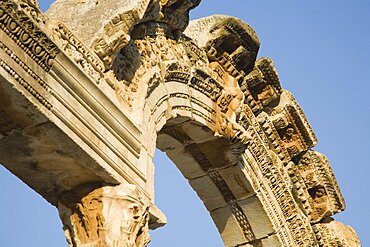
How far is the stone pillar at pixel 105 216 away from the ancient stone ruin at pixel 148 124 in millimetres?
11

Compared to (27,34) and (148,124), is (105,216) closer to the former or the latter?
(148,124)

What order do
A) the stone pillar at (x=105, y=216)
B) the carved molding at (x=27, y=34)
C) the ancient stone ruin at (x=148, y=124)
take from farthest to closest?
the stone pillar at (x=105, y=216) < the ancient stone ruin at (x=148, y=124) < the carved molding at (x=27, y=34)

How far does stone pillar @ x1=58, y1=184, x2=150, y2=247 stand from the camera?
7.46 m

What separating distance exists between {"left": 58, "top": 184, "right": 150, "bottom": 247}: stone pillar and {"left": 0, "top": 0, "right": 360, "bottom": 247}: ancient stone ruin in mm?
11

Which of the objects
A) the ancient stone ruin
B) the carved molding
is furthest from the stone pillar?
the carved molding

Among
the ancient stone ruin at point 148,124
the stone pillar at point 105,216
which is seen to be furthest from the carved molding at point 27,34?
the stone pillar at point 105,216

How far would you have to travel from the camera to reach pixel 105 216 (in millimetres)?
7523

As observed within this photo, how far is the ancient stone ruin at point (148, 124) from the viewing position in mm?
7195

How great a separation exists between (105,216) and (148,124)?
157 centimetres

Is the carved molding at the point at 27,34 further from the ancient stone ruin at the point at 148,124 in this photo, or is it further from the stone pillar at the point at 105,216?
the stone pillar at the point at 105,216

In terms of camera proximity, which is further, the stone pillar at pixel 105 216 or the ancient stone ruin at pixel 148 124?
the stone pillar at pixel 105 216

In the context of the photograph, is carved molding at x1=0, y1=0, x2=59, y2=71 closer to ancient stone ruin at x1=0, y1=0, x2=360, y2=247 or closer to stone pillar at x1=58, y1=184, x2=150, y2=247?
ancient stone ruin at x1=0, y1=0, x2=360, y2=247

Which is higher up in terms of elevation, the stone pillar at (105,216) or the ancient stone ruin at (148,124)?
the ancient stone ruin at (148,124)

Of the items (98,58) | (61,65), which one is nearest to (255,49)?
(98,58)
